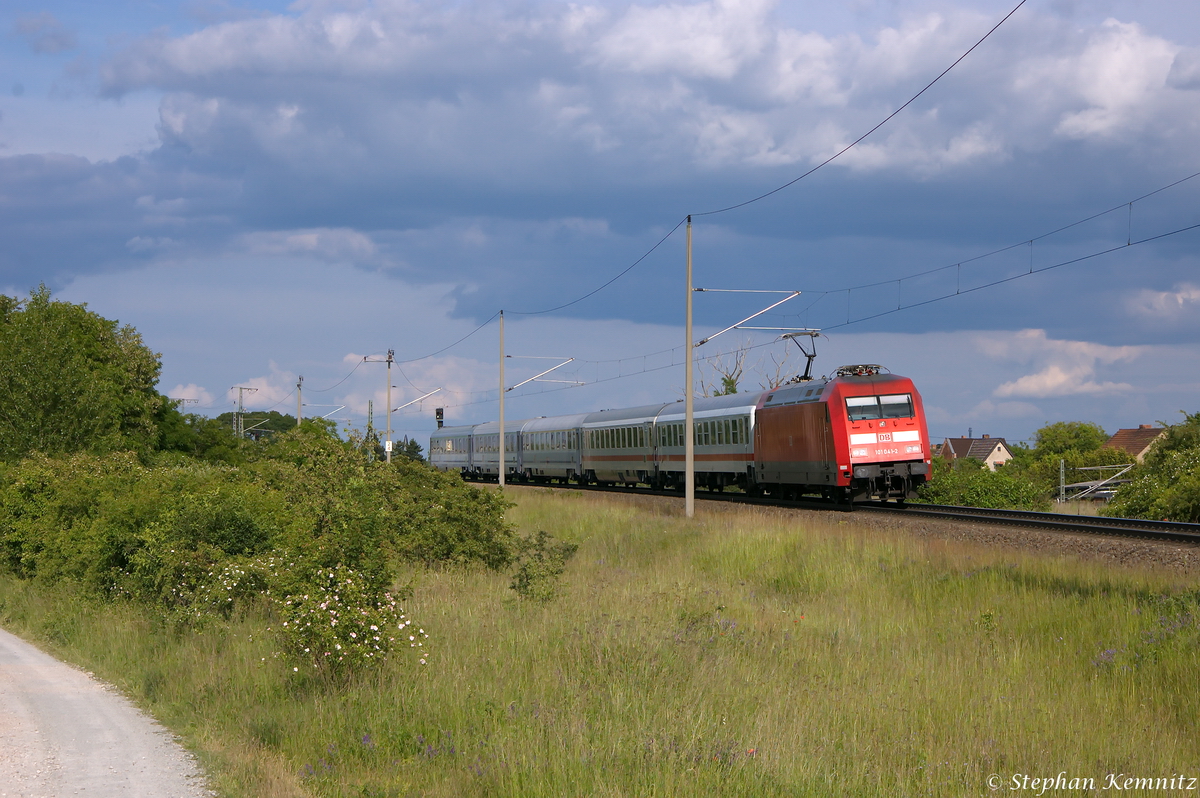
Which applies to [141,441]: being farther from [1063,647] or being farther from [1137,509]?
[1063,647]

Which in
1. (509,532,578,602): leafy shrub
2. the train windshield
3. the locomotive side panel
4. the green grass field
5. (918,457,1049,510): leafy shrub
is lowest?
the green grass field

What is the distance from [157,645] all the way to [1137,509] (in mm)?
27377

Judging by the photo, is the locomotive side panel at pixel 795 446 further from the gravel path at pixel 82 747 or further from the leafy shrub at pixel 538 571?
the gravel path at pixel 82 747

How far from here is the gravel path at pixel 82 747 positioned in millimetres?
7688

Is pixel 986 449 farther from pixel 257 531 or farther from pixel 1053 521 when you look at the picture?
pixel 257 531

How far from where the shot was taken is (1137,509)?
30.8 metres

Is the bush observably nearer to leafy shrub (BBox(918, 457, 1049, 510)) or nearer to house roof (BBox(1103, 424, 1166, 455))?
leafy shrub (BBox(918, 457, 1049, 510))

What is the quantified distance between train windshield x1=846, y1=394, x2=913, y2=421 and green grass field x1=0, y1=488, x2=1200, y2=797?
38.8 ft

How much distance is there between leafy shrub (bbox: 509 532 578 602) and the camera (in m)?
15.0

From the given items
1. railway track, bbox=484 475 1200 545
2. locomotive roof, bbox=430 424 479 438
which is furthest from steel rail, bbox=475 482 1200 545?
locomotive roof, bbox=430 424 479 438

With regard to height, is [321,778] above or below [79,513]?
below

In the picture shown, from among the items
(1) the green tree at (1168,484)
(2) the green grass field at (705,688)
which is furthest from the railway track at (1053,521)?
(2) the green grass field at (705,688)

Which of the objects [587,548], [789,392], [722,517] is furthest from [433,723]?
[789,392]

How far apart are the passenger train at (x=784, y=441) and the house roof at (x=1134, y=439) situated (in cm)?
7536
